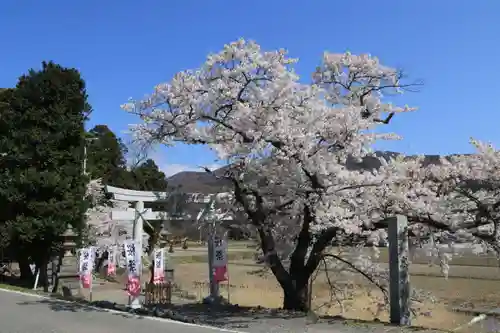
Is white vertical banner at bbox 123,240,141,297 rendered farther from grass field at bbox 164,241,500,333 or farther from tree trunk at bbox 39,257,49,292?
tree trunk at bbox 39,257,49,292

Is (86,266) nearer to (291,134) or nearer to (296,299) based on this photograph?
(296,299)

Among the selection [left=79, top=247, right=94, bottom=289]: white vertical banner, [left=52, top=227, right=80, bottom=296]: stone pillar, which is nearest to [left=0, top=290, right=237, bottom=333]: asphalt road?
[left=52, top=227, right=80, bottom=296]: stone pillar

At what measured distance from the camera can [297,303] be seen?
1210cm

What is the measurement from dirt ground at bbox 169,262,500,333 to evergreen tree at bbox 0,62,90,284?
695 centimetres

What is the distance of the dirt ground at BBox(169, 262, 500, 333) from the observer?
18.2 m

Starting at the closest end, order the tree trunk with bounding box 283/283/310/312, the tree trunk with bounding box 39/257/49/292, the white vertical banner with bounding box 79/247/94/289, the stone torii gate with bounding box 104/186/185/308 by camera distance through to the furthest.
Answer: the tree trunk with bounding box 283/283/310/312, the stone torii gate with bounding box 104/186/185/308, the white vertical banner with bounding box 79/247/94/289, the tree trunk with bounding box 39/257/49/292

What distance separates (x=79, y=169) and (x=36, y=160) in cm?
158

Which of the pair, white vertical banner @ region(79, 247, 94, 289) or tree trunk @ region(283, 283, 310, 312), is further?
white vertical banner @ region(79, 247, 94, 289)

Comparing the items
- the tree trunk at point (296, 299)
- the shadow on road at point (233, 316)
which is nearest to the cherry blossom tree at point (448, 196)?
the tree trunk at point (296, 299)

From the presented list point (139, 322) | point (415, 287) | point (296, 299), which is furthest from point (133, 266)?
point (415, 287)

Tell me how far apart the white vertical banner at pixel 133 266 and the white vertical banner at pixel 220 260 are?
2320mm

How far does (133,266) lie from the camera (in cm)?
1326

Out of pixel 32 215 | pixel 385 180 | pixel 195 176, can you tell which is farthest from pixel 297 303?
pixel 32 215

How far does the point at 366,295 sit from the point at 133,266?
12311mm
